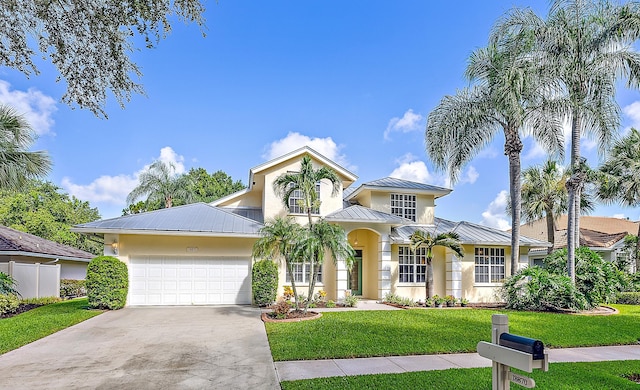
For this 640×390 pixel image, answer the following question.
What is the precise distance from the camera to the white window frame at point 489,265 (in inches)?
734

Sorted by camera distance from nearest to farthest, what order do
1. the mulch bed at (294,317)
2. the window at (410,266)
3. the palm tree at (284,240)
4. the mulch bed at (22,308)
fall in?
the mulch bed at (294,317) < the palm tree at (284,240) < the mulch bed at (22,308) < the window at (410,266)

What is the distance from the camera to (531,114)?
16.4m

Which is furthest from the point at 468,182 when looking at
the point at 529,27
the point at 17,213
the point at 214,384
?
the point at 17,213

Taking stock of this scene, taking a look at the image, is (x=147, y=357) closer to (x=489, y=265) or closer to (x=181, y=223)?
(x=181, y=223)

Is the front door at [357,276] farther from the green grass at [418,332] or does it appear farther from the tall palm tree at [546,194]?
the tall palm tree at [546,194]

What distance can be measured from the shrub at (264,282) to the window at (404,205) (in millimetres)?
7420

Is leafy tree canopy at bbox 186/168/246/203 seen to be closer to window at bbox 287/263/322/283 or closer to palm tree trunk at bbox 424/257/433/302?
window at bbox 287/263/322/283

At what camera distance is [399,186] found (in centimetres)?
1966

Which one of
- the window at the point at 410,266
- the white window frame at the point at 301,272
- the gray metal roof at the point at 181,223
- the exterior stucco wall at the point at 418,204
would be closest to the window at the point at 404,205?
the exterior stucco wall at the point at 418,204

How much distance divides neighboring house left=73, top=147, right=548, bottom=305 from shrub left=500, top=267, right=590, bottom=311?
2.94 metres

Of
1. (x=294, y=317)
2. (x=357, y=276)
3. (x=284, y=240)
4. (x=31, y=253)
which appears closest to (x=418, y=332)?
(x=294, y=317)

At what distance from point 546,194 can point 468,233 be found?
769 centimetres

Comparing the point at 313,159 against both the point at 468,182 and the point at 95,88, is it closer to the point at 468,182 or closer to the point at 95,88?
the point at 468,182

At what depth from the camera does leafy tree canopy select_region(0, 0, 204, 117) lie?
17.0 feet
